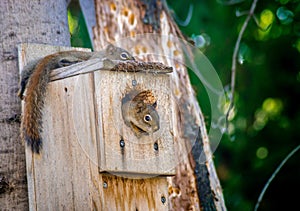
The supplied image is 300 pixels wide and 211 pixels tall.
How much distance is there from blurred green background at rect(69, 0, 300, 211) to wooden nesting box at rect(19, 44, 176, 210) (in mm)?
3700

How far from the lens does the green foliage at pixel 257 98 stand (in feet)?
23.0

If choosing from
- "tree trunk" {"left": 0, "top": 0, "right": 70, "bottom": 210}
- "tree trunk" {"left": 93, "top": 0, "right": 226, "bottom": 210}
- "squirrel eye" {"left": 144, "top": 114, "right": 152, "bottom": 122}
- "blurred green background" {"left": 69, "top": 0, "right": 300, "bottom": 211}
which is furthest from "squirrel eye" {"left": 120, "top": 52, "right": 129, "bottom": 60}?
"blurred green background" {"left": 69, "top": 0, "right": 300, "bottom": 211}

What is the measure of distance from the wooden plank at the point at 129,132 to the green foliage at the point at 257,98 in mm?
3690

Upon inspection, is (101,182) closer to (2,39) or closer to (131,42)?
(2,39)

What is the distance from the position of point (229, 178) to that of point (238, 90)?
817mm

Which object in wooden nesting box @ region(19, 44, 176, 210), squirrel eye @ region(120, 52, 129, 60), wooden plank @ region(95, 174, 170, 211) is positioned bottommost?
wooden plank @ region(95, 174, 170, 211)

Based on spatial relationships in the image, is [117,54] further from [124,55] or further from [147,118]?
[147,118]

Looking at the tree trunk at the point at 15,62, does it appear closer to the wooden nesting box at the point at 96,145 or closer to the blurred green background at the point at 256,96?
the wooden nesting box at the point at 96,145

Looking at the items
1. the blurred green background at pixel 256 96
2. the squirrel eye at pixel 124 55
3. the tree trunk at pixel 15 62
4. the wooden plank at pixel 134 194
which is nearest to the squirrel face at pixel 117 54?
the squirrel eye at pixel 124 55

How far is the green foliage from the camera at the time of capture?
7.01 meters

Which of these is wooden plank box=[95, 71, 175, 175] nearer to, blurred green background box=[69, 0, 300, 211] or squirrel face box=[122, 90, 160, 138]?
squirrel face box=[122, 90, 160, 138]

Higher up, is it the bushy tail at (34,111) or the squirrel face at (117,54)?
the squirrel face at (117,54)

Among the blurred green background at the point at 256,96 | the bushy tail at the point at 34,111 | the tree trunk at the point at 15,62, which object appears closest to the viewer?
the bushy tail at the point at 34,111

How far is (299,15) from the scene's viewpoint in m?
6.19
